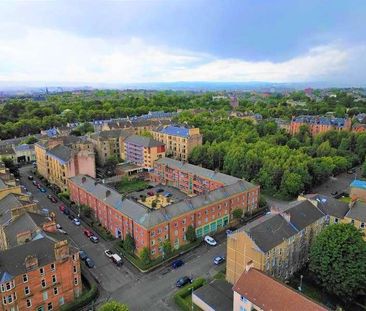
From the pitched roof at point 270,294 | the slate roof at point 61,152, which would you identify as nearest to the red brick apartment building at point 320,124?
the slate roof at point 61,152

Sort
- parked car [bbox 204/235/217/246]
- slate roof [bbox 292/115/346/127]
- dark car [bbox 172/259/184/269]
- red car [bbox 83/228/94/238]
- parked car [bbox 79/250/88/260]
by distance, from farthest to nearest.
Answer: slate roof [bbox 292/115/346/127] < red car [bbox 83/228/94/238] < parked car [bbox 204/235/217/246] < parked car [bbox 79/250/88/260] < dark car [bbox 172/259/184/269]

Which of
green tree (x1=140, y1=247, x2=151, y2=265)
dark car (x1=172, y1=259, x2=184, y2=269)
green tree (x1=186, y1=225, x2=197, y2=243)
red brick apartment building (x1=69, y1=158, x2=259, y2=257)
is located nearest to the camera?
green tree (x1=140, y1=247, x2=151, y2=265)

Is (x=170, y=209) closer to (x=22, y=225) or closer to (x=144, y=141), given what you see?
(x=22, y=225)

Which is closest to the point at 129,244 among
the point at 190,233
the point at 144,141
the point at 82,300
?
the point at 190,233

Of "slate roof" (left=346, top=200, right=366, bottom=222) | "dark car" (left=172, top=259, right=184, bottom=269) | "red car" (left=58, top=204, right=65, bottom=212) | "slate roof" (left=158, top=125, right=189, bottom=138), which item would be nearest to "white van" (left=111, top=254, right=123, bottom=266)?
"dark car" (left=172, top=259, right=184, bottom=269)

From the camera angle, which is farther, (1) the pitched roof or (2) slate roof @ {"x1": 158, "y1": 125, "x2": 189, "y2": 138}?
(2) slate roof @ {"x1": 158, "y1": 125, "x2": 189, "y2": 138}

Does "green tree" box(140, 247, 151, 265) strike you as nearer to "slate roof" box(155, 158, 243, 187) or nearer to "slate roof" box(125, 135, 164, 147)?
"slate roof" box(155, 158, 243, 187)

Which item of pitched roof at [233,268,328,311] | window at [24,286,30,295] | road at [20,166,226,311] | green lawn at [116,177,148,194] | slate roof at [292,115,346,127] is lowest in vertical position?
road at [20,166,226,311]

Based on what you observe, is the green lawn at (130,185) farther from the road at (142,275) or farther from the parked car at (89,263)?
the parked car at (89,263)

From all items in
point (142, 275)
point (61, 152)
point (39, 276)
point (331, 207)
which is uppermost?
point (61, 152)
